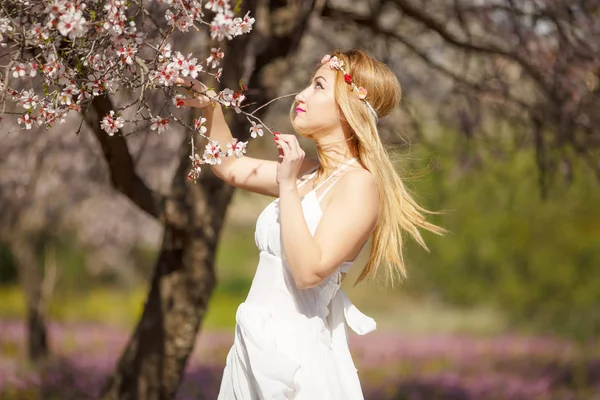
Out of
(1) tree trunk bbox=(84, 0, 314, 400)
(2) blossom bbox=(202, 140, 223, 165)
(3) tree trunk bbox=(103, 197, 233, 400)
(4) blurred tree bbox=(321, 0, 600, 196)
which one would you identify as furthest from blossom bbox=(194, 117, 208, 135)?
(4) blurred tree bbox=(321, 0, 600, 196)

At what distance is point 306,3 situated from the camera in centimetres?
531

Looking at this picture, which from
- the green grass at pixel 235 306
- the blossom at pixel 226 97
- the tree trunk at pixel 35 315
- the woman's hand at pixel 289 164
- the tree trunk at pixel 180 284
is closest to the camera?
the blossom at pixel 226 97

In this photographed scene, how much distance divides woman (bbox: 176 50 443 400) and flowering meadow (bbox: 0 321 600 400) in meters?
4.54

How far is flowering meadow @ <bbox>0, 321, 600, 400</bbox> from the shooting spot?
7.94 meters

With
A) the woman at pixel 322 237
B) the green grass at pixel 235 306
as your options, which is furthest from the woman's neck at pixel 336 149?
the green grass at pixel 235 306

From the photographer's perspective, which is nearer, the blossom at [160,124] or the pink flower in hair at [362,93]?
the blossom at [160,124]

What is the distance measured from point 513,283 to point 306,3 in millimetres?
A: 11949

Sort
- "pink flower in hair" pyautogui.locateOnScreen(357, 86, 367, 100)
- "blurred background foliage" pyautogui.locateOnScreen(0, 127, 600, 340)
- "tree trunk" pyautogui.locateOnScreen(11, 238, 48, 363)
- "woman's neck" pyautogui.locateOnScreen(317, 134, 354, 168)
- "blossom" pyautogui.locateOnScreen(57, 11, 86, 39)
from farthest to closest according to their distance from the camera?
"blurred background foliage" pyautogui.locateOnScreen(0, 127, 600, 340) < "tree trunk" pyautogui.locateOnScreen(11, 238, 48, 363) < "woman's neck" pyautogui.locateOnScreen(317, 134, 354, 168) < "pink flower in hair" pyautogui.locateOnScreen(357, 86, 367, 100) < "blossom" pyautogui.locateOnScreen(57, 11, 86, 39)

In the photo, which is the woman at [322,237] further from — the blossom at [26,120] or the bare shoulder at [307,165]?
the blossom at [26,120]

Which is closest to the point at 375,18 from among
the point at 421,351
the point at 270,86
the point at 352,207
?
the point at 270,86

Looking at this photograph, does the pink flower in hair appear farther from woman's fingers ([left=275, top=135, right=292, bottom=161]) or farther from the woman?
woman's fingers ([left=275, top=135, right=292, bottom=161])

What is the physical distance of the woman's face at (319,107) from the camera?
317 centimetres

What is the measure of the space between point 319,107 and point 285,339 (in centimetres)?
87

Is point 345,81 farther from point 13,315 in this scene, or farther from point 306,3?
point 13,315
